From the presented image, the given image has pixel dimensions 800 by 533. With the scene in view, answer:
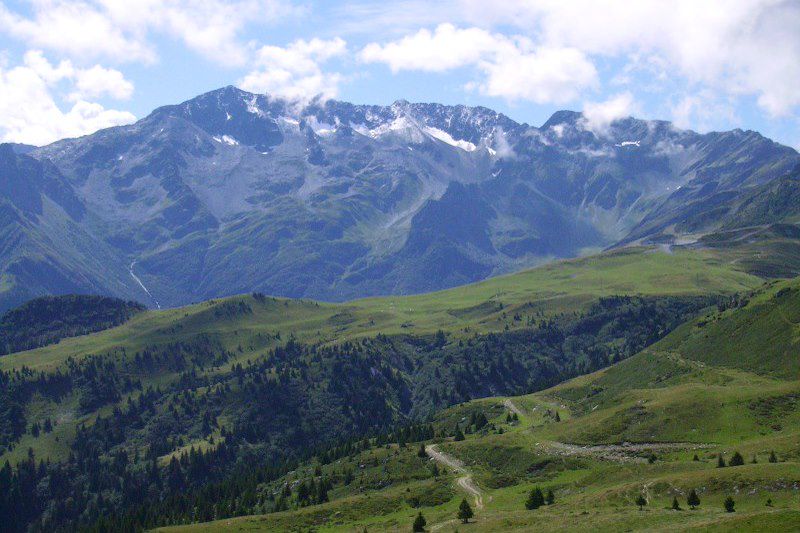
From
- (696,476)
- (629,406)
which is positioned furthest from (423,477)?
(696,476)

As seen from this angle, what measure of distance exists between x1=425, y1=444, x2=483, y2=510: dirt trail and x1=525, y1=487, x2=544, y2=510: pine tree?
13.0 metres

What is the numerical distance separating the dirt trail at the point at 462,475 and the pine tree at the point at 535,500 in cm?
1299

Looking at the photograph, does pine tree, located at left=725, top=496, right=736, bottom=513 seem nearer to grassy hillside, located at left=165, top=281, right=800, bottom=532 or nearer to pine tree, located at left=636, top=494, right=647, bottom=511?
grassy hillside, located at left=165, top=281, right=800, bottom=532

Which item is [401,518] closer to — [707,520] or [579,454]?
[579,454]

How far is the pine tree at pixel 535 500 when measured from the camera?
430 feet

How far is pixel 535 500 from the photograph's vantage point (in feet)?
435

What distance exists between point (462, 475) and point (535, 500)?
43.4 meters

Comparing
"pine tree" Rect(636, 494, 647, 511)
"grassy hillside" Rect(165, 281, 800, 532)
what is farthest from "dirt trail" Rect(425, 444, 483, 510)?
"pine tree" Rect(636, 494, 647, 511)

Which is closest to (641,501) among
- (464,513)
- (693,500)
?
(693,500)

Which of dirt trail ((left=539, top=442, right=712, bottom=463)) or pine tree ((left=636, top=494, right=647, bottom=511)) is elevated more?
pine tree ((left=636, top=494, right=647, bottom=511))

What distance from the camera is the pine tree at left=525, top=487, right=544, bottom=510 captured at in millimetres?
131125

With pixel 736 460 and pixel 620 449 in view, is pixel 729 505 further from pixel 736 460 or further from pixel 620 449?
pixel 620 449

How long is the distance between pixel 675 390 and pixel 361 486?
73.3 meters

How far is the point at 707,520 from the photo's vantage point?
99500 mm
